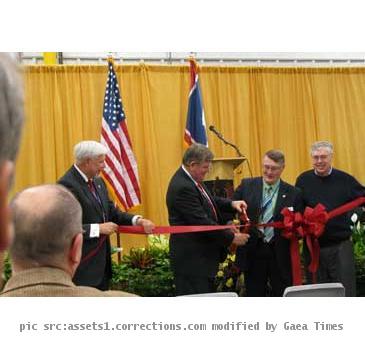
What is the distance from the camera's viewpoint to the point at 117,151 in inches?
218

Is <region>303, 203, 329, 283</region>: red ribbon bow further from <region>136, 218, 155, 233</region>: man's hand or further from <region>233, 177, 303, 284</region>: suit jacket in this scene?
<region>136, 218, 155, 233</region>: man's hand

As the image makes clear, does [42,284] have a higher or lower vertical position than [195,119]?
lower

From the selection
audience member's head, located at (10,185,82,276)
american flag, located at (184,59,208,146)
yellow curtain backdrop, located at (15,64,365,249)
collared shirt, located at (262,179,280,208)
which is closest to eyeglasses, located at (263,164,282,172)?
collared shirt, located at (262,179,280,208)

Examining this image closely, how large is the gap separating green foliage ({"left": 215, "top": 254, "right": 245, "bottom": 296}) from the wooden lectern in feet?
1.99

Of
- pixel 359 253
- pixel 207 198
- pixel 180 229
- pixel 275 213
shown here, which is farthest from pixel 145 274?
pixel 359 253

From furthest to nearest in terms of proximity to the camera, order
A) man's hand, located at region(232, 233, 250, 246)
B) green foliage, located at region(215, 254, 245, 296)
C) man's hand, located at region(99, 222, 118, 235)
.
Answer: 1. green foliage, located at region(215, 254, 245, 296)
2. man's hand, located at region(232, 233, 250, 246)
3. man's hand, located at region(99, 222, 118, 235)

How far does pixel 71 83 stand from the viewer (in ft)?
20.7

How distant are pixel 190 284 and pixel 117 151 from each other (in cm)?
213

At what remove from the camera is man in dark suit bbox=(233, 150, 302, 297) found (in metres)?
3.94

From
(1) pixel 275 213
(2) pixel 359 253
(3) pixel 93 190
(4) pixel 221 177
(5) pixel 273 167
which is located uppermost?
(4) pixel 221 177

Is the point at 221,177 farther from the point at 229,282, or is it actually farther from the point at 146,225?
the point at 146,225

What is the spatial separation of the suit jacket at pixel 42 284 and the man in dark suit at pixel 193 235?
226 cm
